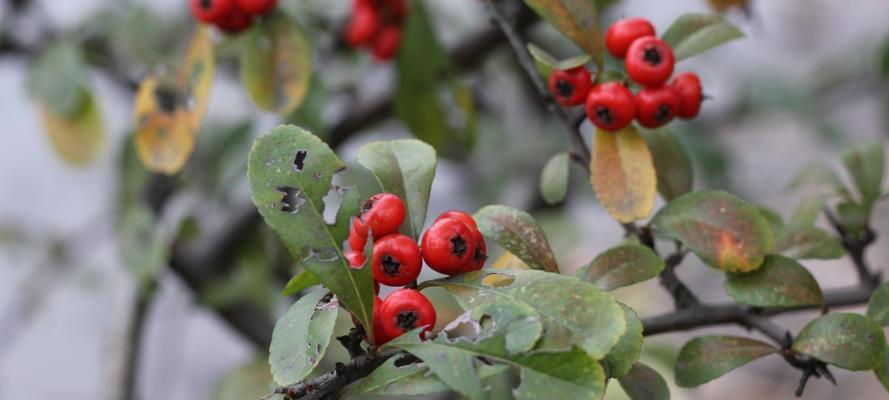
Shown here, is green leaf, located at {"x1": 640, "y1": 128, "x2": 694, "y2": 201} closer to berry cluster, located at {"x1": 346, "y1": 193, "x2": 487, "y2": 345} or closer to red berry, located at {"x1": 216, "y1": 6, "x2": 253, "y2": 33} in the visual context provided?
berry cluster, located at {"x1": 346, "y1": 193, "x2": 487, "y2": 345}

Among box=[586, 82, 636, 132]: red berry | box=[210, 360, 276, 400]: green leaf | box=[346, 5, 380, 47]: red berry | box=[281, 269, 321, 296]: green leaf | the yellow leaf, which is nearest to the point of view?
box=[281, 269, 321, 296]: green leaf

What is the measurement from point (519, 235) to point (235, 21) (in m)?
0.59

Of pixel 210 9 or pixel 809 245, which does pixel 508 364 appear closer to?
Answer: pixel 809 245

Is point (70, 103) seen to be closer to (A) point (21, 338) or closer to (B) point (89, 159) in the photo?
(B) point (89, 159)

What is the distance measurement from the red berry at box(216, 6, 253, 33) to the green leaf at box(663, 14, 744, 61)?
20.8 inches

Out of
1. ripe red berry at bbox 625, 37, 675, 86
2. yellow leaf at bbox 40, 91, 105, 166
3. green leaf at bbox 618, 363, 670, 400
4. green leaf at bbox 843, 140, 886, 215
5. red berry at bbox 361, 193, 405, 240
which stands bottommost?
green leaf at bbox 618, 363, 670, 400

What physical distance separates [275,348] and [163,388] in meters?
2.68

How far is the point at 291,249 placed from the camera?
22.6 inches

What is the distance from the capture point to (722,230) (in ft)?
2.32

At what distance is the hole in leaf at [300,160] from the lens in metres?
0.58

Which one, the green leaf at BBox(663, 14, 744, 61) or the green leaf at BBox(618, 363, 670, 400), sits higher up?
the green leaf at BBox(663, 14, 744, 61)

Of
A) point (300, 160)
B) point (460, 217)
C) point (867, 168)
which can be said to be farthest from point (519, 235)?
point (867, 168)

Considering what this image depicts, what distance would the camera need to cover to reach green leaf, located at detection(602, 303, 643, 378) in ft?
1.86

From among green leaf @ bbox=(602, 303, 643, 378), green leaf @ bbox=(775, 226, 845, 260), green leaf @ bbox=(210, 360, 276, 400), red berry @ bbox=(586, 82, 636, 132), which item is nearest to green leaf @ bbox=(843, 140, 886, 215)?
green leaf @ bbox=(775, 226, 845, 260)
